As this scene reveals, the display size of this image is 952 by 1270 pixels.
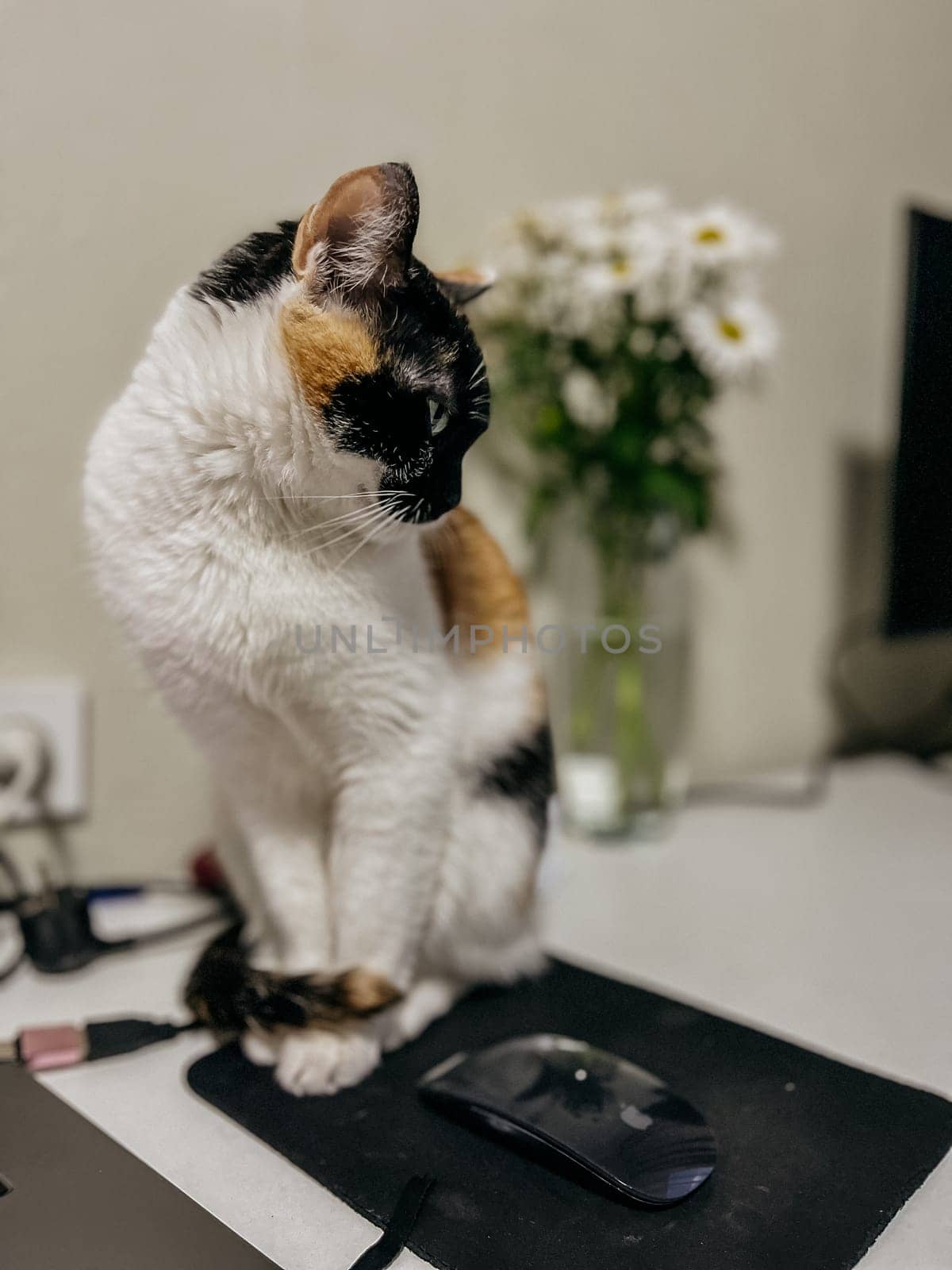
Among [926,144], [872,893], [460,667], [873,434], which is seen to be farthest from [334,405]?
[926,144]

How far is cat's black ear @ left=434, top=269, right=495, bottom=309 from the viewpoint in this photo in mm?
594

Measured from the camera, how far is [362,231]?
49 cm

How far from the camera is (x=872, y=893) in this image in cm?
A: 90

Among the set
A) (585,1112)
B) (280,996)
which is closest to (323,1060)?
(280,996)

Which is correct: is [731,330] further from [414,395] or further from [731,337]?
[414,395]

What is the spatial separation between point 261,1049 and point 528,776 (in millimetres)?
258

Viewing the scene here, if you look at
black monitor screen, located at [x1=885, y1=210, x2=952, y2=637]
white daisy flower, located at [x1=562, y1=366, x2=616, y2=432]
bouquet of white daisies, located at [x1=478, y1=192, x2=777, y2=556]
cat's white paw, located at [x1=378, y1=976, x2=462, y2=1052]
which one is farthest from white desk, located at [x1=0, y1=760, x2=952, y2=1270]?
white daisy flower, located at [x1=562, y1=366, x2=616, y2=432]

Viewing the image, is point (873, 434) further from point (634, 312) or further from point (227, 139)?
point (227, 139)

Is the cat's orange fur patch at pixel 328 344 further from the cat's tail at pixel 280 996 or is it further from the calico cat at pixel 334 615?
the cat's tail at pixel 280 996

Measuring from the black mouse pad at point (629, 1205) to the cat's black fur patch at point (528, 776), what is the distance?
5.9 inches

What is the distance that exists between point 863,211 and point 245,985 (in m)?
1.27

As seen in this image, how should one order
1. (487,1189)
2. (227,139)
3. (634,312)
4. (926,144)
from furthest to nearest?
(926,144), (634,312), (227,139), (487,1189)

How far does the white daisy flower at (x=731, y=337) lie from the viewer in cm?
93

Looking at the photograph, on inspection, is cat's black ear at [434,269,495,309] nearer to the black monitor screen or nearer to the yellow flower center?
the yellow flower center
